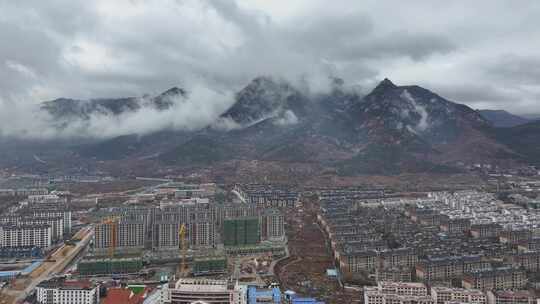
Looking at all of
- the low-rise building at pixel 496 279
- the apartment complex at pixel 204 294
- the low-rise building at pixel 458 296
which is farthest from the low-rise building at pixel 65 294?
the low-rise building at pixel 496 279

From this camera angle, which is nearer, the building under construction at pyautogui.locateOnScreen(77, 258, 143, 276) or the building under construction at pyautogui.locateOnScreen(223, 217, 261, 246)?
the building under construction at pyautogui.locateOnScreen(77, 258, 143, 276)

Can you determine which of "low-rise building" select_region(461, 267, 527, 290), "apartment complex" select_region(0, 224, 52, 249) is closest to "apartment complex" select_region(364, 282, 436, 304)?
"low-rise building" select_region(461, 267, 527, 290)

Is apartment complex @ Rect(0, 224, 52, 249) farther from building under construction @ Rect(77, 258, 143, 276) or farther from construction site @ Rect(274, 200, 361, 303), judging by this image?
construction site @ Rect(274, 200, 361, 303)

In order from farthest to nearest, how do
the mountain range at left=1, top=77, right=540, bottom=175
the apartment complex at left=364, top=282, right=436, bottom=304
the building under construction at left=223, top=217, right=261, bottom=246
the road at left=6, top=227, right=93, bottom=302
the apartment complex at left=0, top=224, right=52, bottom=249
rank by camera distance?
the mountain range at left=1, top=77, right=540, bottom=175 → the building under construction at left=223, top=217, right=261, bottom=246 → the apartment complex at left=0, top=224, right=52, bottom=249 → the road at left=6, top=227, right=93, bottom=302 → the apartment complex at left=364, top=282, right=436, bottom=304

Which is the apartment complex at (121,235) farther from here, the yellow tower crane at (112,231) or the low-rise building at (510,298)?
the low-rise building at (510,298)

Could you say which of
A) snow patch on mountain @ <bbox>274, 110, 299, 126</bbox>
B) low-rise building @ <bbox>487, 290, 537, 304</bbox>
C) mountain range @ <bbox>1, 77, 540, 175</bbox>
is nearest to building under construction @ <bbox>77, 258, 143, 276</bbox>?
low-rise building @ <bbox>487, 290, 537, 304</bbox>

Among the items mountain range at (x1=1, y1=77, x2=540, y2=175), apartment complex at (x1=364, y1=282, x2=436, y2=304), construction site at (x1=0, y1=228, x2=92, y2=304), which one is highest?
mountain range at (x1=1, y1=77, x2=540, y2=175)

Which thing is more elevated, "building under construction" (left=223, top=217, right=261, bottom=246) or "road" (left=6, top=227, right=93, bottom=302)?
"building under construction" (left=223, top=217, right=261, bottom=246)

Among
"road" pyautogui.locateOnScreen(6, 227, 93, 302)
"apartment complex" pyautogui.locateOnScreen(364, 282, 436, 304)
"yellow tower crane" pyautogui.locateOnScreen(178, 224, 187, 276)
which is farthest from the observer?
"yellow tower crane" pyautogui.locateOnScreen(178, 224, 187, 276)

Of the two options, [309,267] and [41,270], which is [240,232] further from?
[41,270]
